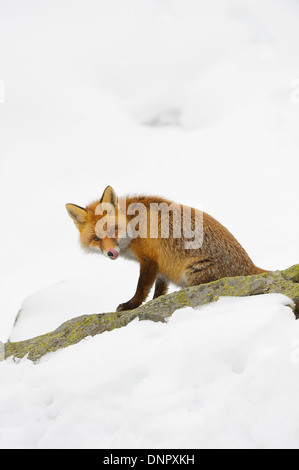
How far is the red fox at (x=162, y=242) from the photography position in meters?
6.69

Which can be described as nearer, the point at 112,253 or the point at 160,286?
the point at 112,253

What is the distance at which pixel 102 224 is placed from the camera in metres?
6.93

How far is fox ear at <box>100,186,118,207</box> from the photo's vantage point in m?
7.04

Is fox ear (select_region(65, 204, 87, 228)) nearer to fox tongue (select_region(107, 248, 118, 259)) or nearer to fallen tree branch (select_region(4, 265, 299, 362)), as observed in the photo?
fox tongue (select_region(107, 248, 118, 259))

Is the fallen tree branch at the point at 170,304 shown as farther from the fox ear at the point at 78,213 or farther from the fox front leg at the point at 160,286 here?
the fox ear at the point at 78,213

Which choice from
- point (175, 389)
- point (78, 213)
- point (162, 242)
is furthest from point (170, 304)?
point (78, 213)

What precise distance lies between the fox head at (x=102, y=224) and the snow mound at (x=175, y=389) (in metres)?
2.18

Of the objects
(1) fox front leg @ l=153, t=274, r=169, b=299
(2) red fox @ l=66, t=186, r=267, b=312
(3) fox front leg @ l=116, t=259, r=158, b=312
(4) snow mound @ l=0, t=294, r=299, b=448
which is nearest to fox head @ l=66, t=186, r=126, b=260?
(2) red fox @ l=66, t=186, r=267, b=312

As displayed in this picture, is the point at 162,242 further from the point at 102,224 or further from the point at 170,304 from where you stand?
the point at 170,304

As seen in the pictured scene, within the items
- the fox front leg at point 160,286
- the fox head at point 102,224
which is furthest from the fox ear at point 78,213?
the fox front leg at point 160,286

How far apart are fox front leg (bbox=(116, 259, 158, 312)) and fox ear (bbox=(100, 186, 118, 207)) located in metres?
1.09

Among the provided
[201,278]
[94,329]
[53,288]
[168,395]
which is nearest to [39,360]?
[94,329]

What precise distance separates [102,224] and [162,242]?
3.19ft

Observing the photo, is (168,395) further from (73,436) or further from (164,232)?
(164,232)
